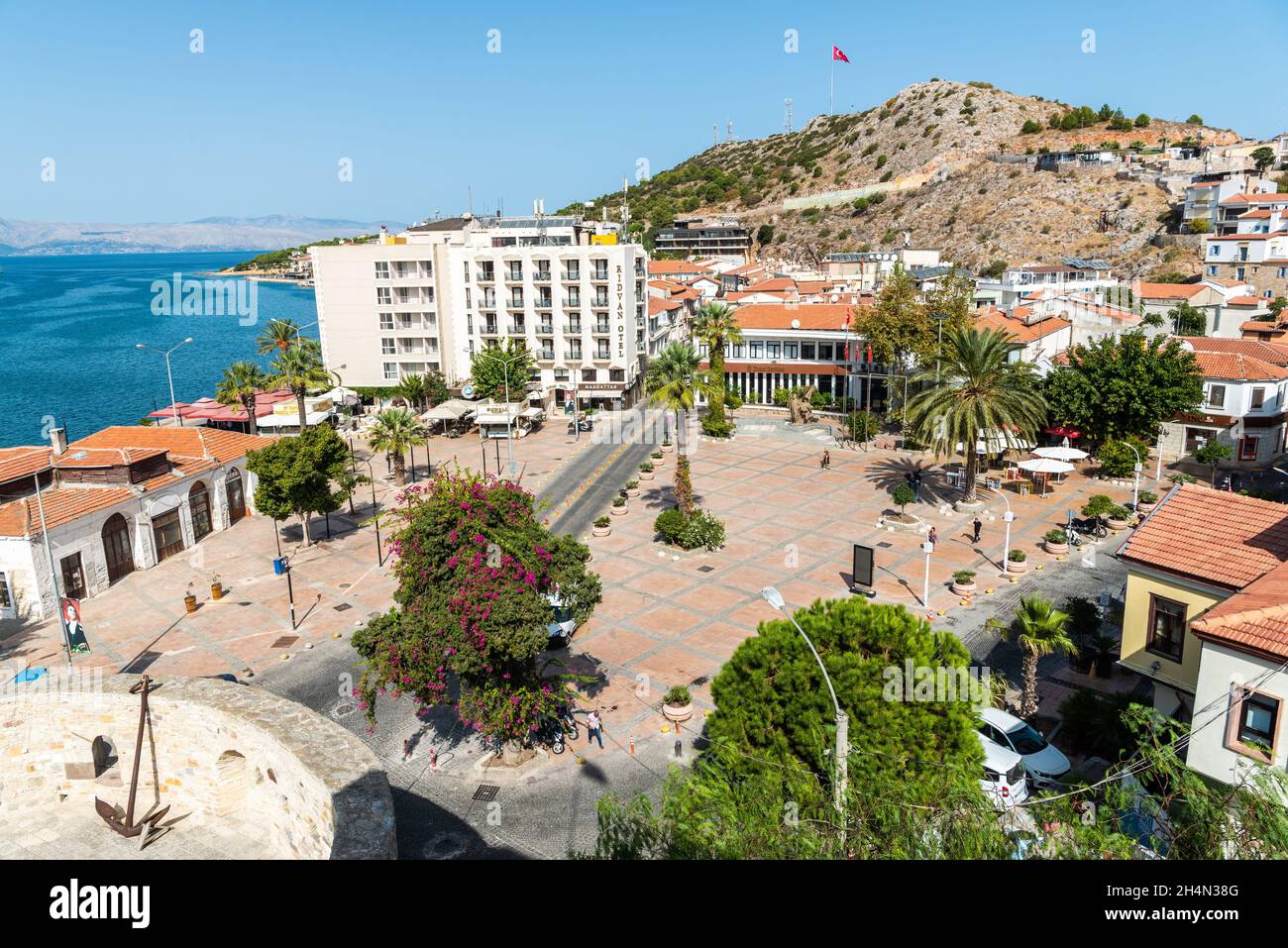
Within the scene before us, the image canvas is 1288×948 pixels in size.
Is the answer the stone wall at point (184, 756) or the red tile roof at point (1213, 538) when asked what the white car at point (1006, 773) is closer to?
the red tile roof at point (1213, 538)

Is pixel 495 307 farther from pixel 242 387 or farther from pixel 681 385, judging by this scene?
pixel 681 385

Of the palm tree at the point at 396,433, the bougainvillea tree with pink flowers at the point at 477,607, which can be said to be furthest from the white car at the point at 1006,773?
the palm tree at the point at 396,433

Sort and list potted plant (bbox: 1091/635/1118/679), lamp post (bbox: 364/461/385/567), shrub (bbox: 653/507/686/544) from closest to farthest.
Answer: potted plant (bbox: 1091/635/1118/679) < lamp post (bbox: 364/461/385/567) < shrub (bbox: 653/507/686/544)

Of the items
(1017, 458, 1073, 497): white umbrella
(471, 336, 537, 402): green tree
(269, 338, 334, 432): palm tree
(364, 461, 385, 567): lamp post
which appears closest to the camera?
(364, 461, 385, 567): lamp post

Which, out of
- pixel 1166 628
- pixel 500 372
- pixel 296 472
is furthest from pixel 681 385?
pixel 500 372

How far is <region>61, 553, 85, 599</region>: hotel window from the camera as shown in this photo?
37.0 meters

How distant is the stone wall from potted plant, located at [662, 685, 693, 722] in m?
10.7

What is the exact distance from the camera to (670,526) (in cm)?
4294

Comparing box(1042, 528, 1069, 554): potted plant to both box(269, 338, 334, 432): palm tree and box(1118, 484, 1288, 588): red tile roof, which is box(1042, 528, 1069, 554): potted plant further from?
box(269, 338, 334, 432): palm tree

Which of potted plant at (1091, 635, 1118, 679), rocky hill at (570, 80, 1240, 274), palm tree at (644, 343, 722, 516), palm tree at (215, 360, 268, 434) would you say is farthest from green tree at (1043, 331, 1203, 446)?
rocky hill at (570, 80, 1240, 274)

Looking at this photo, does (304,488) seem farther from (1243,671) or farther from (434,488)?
(1243,671)

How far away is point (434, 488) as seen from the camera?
24781mm
